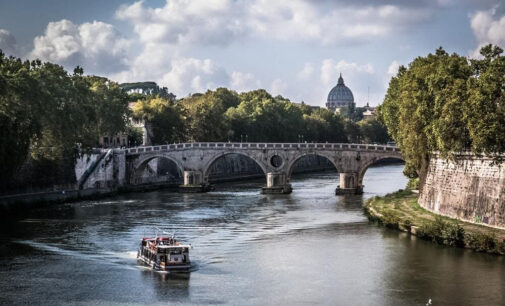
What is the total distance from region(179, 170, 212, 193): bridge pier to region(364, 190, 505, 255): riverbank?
102 ft

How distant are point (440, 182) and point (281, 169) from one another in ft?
127

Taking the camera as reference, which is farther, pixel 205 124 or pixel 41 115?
pixel 205 124

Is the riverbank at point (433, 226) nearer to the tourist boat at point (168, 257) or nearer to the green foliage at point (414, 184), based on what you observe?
the green foliage at point (414, 184)

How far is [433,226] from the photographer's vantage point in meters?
58.8

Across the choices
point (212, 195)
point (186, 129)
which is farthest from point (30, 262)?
point (186, 129)

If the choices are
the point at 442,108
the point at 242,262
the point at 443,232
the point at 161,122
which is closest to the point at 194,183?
the point at 161,122

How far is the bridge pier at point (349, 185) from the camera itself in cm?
9881

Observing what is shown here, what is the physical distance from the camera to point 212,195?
10075 centimetres

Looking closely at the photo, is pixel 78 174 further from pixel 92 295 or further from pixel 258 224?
pixel 92 295

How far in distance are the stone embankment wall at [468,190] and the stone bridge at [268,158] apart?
27349 millimetres

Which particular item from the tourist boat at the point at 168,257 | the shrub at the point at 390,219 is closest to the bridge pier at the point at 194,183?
the shrub at the point at 390,219

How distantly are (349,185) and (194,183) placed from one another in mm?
20270

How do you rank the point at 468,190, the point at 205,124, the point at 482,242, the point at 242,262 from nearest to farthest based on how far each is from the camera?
the point at 482,242
the point at 242,262
the point at 468,190
the point at 205,124

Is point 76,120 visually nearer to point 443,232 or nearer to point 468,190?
point 468,190
